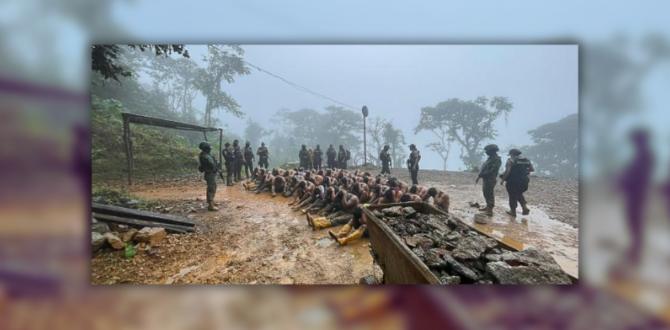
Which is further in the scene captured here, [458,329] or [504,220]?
[504,220]

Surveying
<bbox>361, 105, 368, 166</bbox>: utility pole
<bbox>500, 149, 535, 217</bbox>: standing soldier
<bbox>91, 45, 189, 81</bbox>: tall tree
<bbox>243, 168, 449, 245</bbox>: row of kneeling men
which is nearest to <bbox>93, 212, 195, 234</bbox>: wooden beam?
<bbox>243, 168, 449, 245</bbox>: row of kneeling men

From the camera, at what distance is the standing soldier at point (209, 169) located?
307cm

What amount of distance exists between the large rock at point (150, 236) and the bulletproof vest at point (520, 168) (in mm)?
3415

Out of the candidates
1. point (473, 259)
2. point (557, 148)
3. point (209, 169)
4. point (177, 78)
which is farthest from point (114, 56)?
point (557, 148)

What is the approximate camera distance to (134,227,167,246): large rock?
2.72 metres

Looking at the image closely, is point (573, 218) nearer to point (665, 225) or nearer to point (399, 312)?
point (665, 225)

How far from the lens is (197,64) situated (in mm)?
2883

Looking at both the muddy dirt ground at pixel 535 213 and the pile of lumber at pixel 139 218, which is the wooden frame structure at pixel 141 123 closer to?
the pile of lumber at pixel 139 218

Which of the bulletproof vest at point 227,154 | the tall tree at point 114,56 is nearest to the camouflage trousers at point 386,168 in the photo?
the bulletproof vest at point 227,154

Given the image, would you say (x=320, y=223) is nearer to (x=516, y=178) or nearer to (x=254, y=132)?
(x=254, y=132)

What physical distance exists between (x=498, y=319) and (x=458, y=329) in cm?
40

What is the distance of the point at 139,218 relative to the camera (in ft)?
9.38

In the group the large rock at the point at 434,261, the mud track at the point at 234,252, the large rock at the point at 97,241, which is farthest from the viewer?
A: the large rock at the point at 97,241

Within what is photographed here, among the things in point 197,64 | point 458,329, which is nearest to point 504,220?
point 458,329
